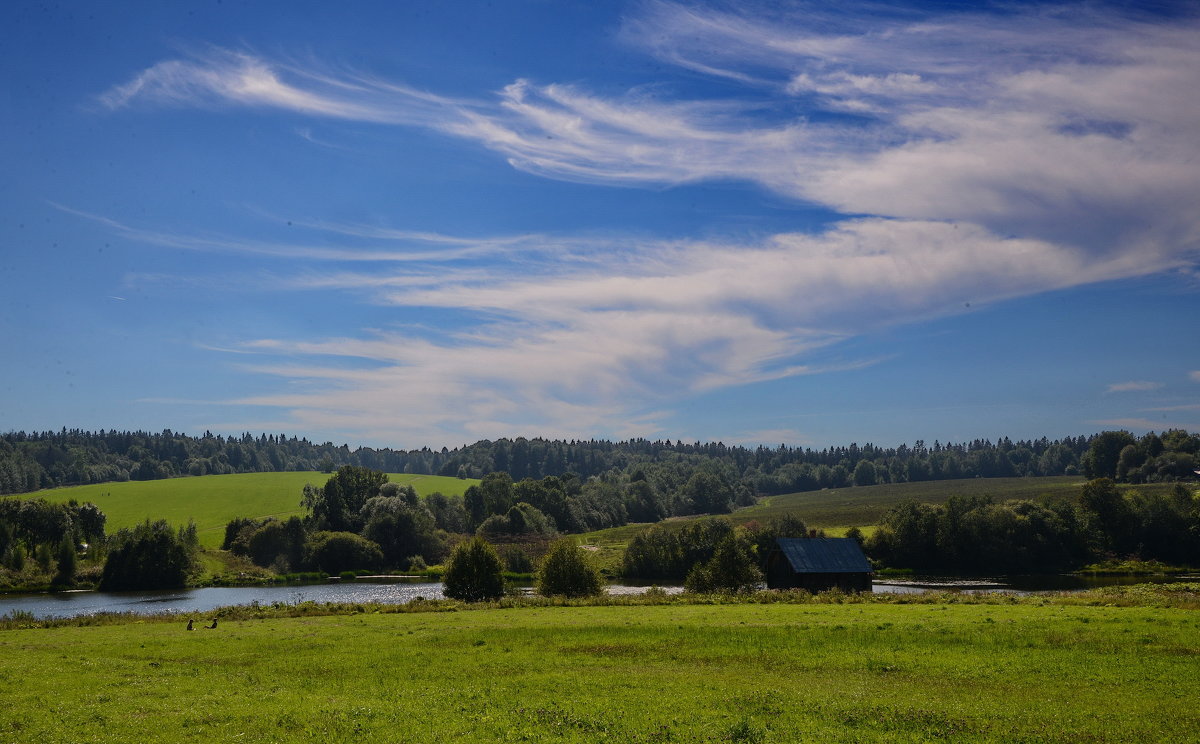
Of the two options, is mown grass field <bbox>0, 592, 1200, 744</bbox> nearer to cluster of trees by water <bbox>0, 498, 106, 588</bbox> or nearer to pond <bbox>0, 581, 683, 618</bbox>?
pond <bbox>0, 581, 683, 618</bbox>

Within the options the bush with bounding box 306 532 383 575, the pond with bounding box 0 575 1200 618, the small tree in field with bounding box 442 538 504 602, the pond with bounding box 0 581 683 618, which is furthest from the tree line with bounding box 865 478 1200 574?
the bush with bounding box 306 532 383 575

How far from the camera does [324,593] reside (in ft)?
332

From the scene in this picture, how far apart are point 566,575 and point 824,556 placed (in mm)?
24521

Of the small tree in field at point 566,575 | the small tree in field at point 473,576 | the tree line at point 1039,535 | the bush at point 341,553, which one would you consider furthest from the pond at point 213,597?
the tree line at point 1039,535

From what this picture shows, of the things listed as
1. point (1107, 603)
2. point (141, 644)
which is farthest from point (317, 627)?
point (1107, 603)

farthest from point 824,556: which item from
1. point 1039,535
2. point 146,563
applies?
point 146,563

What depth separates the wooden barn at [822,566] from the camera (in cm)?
7194

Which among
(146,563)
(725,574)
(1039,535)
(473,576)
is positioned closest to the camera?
(473,576)

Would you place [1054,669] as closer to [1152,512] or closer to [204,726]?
[204,726]

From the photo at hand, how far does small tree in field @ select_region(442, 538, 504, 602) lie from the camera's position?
223 ft

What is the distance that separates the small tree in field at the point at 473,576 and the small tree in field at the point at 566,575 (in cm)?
405

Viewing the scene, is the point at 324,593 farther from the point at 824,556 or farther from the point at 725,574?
the point at 824,556

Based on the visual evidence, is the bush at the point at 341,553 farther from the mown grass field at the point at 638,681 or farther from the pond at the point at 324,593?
the mown grass field at the point at 638,681

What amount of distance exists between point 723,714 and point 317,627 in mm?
29360
